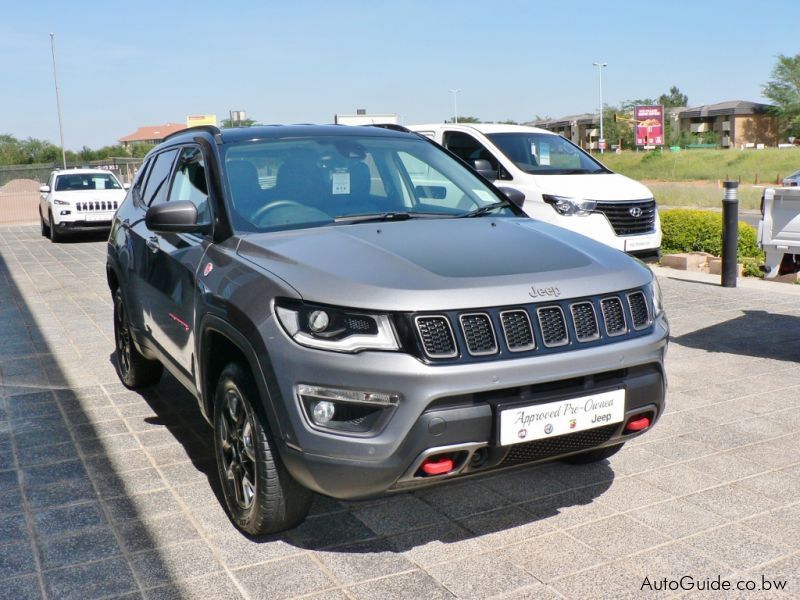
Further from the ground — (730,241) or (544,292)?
(544,292)

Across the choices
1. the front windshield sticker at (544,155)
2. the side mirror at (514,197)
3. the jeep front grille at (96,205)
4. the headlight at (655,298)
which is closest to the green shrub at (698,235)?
the front windshield sticker at (544,155)

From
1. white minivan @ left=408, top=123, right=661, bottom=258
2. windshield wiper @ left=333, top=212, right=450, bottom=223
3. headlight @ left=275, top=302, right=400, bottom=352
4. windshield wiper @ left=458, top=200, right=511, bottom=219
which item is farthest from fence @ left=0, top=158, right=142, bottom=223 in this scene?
headlight @ left=275, top=302, right=400, bottom=352

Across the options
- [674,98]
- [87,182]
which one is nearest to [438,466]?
[87,182]

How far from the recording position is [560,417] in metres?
3.19

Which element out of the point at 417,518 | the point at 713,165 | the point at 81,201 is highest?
the point at 81,201

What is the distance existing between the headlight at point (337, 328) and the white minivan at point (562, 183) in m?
7.08

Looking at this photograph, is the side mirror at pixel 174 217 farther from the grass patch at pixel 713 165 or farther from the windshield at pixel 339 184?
the grass patch at pixel 713 165

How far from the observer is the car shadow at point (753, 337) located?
6.78m

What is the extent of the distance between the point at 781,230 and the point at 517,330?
3796 millimetres

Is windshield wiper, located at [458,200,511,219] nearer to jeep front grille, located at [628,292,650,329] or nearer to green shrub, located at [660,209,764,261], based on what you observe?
jeep front grille, located at [628,292,650,329]

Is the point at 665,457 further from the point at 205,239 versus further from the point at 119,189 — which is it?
the point at 119,189

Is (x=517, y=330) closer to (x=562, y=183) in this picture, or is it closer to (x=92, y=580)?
(x=92, y=580)

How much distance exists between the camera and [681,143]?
98.6 metres

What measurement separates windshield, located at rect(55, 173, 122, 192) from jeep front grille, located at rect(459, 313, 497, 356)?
17468mm
